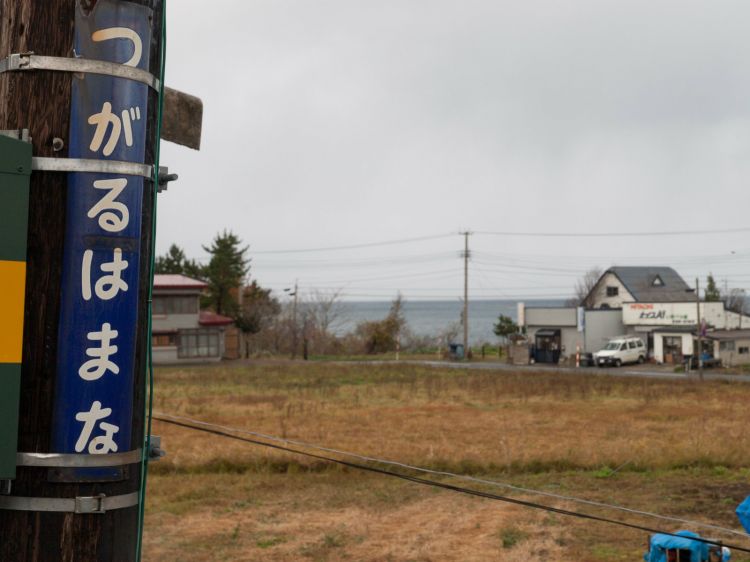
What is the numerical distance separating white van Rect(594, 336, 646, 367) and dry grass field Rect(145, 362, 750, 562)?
17.1m

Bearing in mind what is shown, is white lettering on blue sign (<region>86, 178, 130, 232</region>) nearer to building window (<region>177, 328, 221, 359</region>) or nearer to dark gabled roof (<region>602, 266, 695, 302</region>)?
building window (<region>177, 328, 221, 359</region>)

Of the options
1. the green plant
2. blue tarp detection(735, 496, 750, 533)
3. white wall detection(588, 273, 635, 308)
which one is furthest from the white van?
blue tarp detection(735, 496, 750, 533)

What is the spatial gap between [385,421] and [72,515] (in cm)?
2022

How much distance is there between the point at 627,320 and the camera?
52125 mm

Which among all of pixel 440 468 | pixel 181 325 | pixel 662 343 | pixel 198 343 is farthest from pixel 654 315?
pixel 440 468

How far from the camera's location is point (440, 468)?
15.5 m

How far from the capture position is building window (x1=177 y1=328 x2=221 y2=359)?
49.8 meters

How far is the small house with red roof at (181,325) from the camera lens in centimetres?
4847

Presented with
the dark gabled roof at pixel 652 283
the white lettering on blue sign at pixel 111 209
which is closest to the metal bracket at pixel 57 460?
the white lettering on blue sign at pixel 111 209

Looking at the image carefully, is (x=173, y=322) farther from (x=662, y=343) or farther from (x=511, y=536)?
(x=511, y=536)

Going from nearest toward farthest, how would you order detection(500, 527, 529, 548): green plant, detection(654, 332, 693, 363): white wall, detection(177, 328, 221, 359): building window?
detection(500, 527, 529, 548): green plant → detection(654, 332, 693, 363): white wall → detection(177, 328, 221, 359): building window

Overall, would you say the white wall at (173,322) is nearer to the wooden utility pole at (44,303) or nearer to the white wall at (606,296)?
the white wall at (606,296)

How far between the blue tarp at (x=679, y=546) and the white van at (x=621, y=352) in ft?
132

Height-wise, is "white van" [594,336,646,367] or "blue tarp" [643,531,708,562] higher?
"white van" [594,336,646,367]
